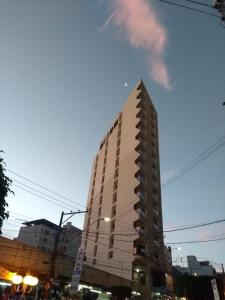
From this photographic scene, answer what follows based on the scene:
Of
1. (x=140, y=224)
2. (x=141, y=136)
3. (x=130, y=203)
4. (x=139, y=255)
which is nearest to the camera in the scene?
(x=139, y=255)

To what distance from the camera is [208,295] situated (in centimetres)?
5675

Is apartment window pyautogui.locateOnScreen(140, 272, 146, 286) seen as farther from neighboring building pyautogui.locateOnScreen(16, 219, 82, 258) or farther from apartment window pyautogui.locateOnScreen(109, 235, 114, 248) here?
neighboring building pyautogui.locateOnScreen(16, 219, 82, 258)

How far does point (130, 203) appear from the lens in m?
50.7

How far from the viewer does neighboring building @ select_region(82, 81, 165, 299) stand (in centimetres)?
4625

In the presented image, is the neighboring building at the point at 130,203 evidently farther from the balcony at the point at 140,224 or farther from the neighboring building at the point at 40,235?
the neighboring building at the point at 40,235

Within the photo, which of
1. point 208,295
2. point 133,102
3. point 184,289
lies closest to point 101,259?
point 184,289

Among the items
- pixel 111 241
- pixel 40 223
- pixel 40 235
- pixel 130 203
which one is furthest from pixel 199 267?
pixel 130 203

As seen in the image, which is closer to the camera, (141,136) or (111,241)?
(111,241)

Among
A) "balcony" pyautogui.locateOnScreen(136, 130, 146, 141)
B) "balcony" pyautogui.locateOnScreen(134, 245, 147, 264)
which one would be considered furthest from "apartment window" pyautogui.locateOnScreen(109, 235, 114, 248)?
"balcony" pyautogui.locateOnScreen(136, 130, 146, 141)

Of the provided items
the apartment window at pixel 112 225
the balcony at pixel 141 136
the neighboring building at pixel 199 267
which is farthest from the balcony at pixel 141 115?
the neighboring building at pixel 199 267

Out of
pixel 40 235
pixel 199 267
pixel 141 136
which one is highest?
pixel 141 136

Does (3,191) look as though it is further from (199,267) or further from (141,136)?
(199,267)

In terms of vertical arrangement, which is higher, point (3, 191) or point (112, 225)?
point (112, 225)

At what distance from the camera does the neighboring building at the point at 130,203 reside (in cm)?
4625
